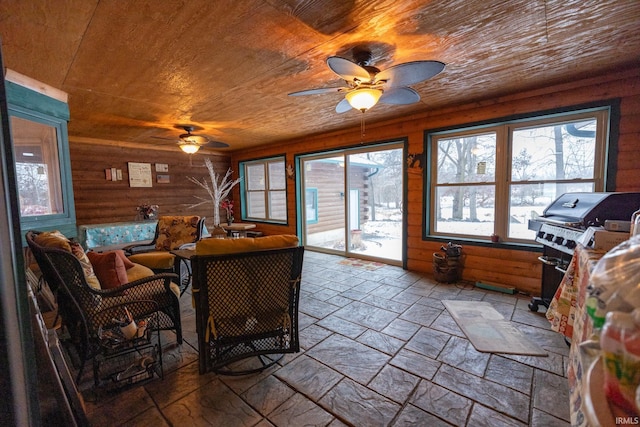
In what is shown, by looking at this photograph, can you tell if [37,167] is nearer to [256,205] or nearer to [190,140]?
[190,140]

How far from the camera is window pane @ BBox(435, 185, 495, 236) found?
11.5 feet

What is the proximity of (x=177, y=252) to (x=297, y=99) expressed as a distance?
2.24 m

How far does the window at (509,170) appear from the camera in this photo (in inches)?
113

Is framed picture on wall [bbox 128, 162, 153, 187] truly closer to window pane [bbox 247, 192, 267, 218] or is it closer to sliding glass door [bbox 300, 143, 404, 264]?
window pane [bbox 247, 192, 267, 218]

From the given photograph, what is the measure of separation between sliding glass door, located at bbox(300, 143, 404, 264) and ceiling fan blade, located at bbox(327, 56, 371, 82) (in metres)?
2.39

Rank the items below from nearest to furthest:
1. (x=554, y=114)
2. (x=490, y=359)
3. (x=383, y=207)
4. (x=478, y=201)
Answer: (x=490, y=359)
(x=554, y=114)
(x=478, y=201)
(x=383, y=207)

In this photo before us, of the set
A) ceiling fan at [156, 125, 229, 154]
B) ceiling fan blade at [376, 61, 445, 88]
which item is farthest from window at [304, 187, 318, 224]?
ceiling fan blade at [376, 61, 445, 88]

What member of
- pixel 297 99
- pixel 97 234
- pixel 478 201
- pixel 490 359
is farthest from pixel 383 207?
pixel 97 234

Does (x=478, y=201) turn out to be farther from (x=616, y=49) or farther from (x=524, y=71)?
(x=616, y=49)

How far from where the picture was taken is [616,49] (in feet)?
6.91

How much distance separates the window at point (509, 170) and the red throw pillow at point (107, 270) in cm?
366

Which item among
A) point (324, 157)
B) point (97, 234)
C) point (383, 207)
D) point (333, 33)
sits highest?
point (333, 33)

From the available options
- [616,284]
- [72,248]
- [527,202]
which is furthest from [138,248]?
[527,202]

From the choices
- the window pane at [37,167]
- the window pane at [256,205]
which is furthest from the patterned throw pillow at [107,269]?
the window pane at [256,205]
